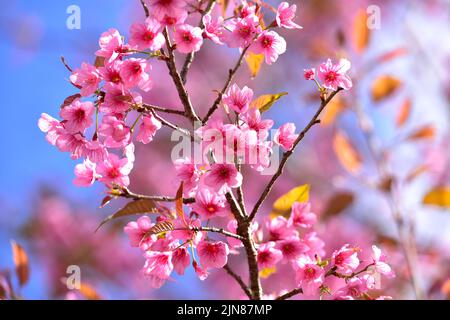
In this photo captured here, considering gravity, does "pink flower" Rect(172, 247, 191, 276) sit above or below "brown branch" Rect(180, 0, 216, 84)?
below

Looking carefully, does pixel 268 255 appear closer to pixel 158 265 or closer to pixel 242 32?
pixel 158 265

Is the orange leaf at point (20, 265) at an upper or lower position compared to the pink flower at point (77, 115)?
lower

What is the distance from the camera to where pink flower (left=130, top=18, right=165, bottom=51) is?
0.90 meters

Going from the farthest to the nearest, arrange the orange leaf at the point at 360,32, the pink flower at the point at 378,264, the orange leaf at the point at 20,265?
the orange leaf at the point at 360,32 → the orange leaf at the point at 20,265 → the pink flower at the point at 378,264

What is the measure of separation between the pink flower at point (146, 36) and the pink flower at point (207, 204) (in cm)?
28

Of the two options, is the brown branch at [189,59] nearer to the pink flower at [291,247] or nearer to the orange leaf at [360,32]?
the pink flower at [291,247]

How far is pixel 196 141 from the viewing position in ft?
3.11

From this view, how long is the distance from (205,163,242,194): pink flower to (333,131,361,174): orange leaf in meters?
1.38

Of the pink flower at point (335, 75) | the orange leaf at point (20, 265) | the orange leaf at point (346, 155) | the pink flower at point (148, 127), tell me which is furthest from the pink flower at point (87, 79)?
the orange leaf at point (346, 155)

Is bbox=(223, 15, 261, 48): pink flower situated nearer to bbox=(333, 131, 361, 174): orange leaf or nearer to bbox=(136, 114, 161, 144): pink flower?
bbox=(136, 114, 161, 144): pink flower

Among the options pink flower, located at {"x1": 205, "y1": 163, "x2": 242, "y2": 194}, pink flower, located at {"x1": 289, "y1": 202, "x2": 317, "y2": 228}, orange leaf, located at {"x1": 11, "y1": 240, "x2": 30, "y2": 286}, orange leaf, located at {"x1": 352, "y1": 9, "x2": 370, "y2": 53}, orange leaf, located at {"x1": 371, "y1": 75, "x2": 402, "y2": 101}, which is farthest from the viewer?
orange leaf, located at {"x1": 371, "y1": 75, "x2": 402, "y2": 101}

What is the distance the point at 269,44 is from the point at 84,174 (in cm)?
46

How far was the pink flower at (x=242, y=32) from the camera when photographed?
973mm

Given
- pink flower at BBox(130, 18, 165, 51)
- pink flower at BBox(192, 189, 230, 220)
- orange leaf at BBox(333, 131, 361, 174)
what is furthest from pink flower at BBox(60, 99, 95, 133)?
orange leaf at BBox(333, 131, 361, 174)
